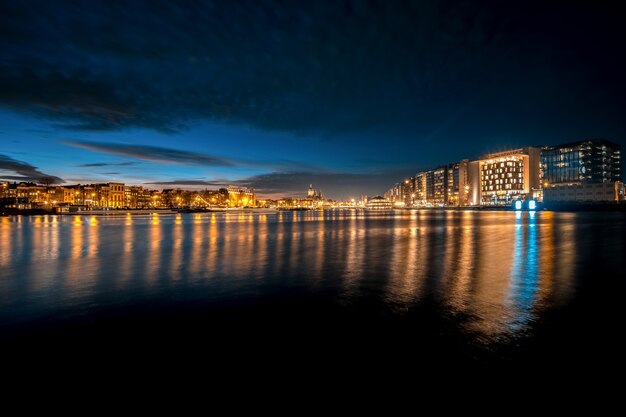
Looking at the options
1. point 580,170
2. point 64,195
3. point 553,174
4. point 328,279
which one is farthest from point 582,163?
point 64,195

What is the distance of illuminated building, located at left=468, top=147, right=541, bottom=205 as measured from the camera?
159125 mm

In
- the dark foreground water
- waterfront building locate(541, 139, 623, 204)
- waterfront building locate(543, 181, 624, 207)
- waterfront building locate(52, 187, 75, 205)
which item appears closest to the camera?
the dark foreground water

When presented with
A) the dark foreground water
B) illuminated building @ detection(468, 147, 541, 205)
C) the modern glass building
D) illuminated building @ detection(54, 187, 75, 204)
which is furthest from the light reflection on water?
illuminated building @ detection(54, 187, 75, 204)

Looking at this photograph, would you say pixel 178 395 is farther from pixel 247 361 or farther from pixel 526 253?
pixel 526 253

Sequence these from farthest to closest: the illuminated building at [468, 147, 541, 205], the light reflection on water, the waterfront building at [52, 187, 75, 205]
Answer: the waterfront building at [52, 187, 75, 205], the illuminated building at [468, 147, 541, 205], the light reflection on water

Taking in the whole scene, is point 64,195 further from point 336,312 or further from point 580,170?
point 580,170

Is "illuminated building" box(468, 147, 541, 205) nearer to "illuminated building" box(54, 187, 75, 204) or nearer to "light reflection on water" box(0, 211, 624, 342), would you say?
"light reflection on water" box(0, 211, 624, 342)

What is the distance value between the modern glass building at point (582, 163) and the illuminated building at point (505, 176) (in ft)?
16.7

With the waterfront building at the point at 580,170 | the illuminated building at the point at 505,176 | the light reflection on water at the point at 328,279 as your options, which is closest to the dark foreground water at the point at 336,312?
the light reflection on water at the point at 328,279

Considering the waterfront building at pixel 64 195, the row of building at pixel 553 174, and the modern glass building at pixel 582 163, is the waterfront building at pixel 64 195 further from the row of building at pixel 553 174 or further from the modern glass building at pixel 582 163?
the modern glass building at pixel 582 163

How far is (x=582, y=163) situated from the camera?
14138cm

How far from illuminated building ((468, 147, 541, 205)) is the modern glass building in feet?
16.7

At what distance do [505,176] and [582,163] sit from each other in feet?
109

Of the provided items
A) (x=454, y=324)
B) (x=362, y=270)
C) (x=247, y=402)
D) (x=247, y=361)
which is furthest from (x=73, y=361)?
(x=362, y=270)
